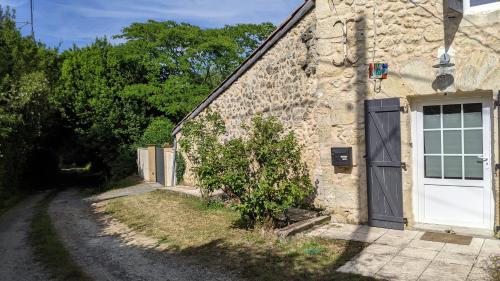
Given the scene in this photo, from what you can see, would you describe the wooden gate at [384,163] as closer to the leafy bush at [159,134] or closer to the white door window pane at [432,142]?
the white door window pane at [432,142]

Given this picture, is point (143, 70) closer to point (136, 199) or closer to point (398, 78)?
point (136, 199)

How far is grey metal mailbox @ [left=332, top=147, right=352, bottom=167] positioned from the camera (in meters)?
7.12

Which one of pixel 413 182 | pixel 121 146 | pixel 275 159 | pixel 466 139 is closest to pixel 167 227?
pixel 275 159

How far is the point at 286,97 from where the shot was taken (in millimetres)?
9273

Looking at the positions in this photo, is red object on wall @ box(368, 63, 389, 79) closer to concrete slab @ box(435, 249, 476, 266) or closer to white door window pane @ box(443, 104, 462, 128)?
white door window pane @ box(443, 104, 462, 128)

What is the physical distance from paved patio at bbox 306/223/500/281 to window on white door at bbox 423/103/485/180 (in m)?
1.05

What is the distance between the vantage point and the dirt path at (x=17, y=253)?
6.02 m

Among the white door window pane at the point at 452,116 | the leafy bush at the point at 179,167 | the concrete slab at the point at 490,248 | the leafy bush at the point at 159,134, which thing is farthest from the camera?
the leafy bush at the point at 159,134

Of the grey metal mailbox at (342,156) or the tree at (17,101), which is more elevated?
the tree at (17,101)

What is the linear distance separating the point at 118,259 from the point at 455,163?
5649 millimetres

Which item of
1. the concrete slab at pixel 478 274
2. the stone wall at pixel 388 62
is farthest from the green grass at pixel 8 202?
the concrete slab at pixel 478 274

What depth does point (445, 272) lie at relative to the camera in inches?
187

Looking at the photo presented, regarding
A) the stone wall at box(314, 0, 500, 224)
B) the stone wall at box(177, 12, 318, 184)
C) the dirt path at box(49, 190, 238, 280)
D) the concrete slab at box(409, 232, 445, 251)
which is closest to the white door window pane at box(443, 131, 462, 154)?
the stone wall at box(314, 0, 500, 224)

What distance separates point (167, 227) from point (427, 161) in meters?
5.31
